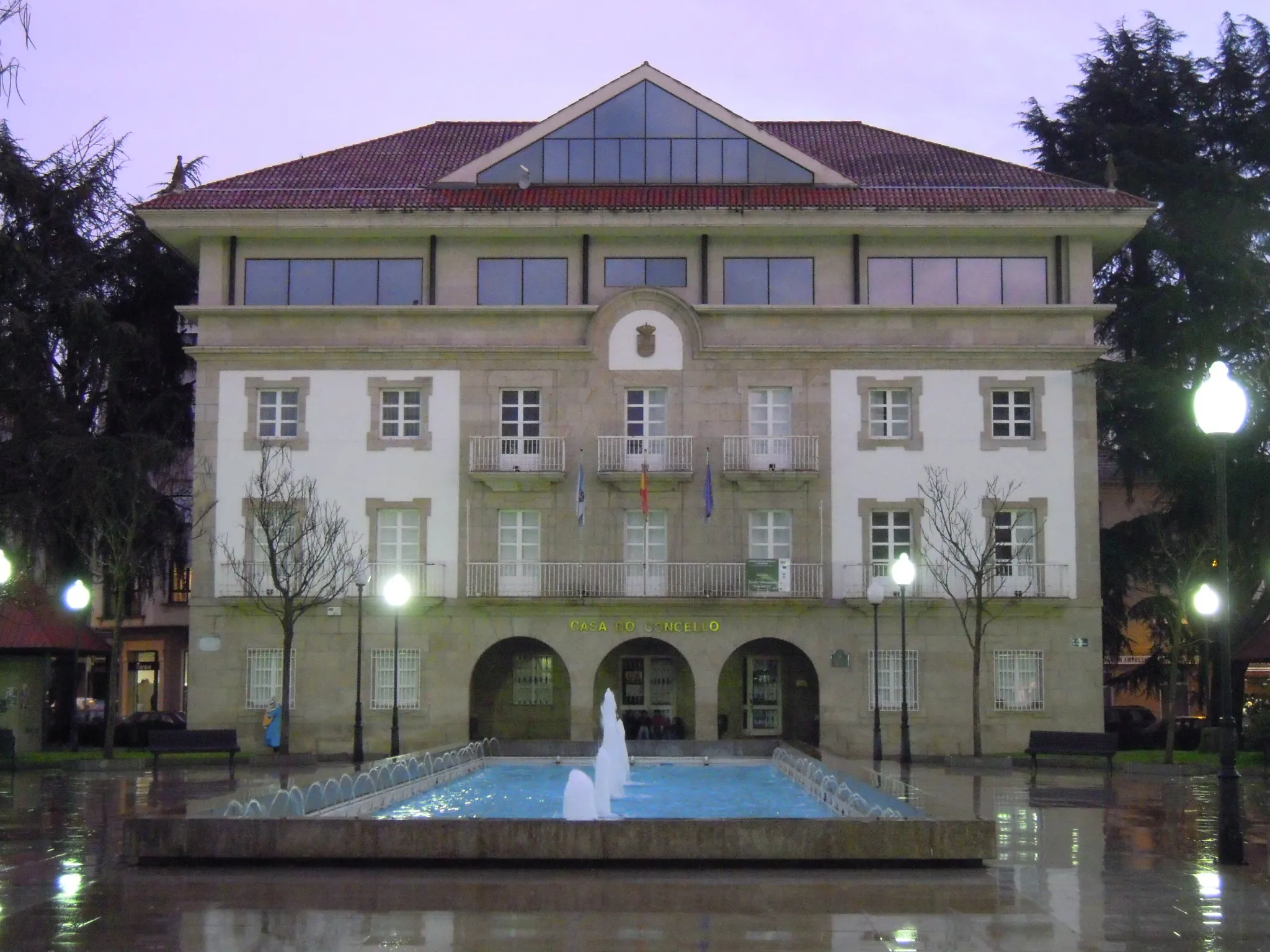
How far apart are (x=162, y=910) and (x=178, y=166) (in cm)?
3409

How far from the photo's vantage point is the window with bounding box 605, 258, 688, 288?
42688 millimetres

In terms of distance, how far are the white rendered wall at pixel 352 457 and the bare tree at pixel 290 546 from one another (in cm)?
33

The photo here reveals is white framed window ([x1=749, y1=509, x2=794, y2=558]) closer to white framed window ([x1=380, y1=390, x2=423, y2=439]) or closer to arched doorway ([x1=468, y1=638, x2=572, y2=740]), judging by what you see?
arched doorway ([x1=468, y1=638, x2=572, y2=740])

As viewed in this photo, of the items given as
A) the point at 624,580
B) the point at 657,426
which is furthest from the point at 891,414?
the point at 624,580

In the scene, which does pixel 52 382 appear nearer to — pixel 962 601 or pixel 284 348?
pixel 284 348

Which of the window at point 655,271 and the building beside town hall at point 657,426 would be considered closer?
the building beside town hall at point 657,426

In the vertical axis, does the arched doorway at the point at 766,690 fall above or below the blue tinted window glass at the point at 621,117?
below

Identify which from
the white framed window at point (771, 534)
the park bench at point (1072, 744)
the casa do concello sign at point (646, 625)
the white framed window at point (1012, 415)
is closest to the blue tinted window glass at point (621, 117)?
the white framed window at point (771, 534)

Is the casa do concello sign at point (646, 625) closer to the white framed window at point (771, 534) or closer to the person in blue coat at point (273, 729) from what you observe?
the white framed window at point (771, 534)

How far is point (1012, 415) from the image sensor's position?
4225 centimetres

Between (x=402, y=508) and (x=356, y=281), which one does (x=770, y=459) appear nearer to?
(x=402, y=508)

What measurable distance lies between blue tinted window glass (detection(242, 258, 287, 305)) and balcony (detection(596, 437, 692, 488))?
9270 millimetres

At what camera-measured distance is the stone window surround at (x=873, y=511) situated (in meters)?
41.8

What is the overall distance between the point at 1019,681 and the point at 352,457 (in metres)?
17.8
